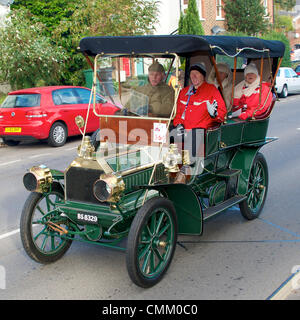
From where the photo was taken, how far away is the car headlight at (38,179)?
4.80 meters

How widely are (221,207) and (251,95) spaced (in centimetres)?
177

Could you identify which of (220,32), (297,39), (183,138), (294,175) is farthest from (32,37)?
(297,39)

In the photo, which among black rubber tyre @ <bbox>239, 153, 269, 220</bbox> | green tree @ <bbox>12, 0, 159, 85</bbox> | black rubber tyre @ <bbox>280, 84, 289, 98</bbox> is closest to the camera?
black rubber tyre @ <bbox>239, 153, 269, 220</bbox>

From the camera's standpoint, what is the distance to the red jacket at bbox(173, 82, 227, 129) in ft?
18.5

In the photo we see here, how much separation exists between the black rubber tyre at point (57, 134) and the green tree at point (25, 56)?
15.9ft

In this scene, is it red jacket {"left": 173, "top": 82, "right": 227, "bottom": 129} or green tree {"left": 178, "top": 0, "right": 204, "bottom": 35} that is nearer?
red jacket {"left": 173, "top": 82, "right": 227, "bottom": 129}

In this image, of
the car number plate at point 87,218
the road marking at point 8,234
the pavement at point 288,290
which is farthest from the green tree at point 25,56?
the pavement at point 288,290

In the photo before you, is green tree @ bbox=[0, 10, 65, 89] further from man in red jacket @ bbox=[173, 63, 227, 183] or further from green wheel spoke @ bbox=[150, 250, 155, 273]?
green wheel spoke @ bbox=[150, 250, 155, 273]

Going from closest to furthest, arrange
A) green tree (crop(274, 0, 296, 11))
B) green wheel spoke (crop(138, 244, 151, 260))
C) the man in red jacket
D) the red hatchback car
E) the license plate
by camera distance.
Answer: green wheel spoke (crop(138, 244, 151, 260)) → the man in red jacket → the red hatchback car → the license plate → green tree (crop(274, 0, 296, 11))

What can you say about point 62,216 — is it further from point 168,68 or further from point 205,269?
point 168,68

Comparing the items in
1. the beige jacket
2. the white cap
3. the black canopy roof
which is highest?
the black canopy roof

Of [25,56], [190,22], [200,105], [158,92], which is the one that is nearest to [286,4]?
[190,22]

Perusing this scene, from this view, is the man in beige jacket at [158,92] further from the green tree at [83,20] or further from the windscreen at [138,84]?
the green tree at [83,20]

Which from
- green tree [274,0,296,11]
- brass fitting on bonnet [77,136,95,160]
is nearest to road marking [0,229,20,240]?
brass fitting on bonnet [77,136,95,160]
